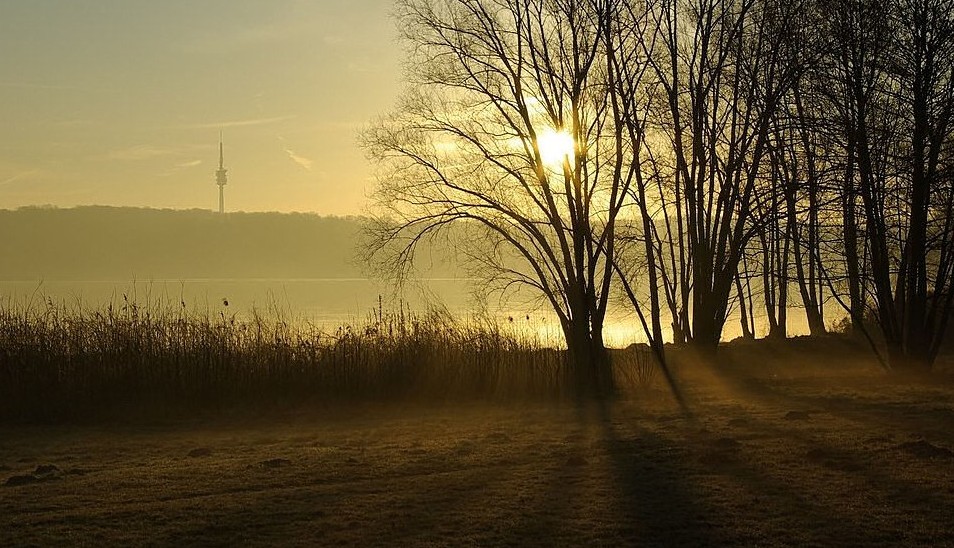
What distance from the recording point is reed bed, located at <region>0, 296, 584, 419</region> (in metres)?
14.4

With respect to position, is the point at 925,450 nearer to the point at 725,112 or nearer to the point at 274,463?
the point at 274,463

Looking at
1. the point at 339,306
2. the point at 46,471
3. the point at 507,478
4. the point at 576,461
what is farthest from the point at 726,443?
the point at 339,306

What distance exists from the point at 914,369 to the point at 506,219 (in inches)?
338

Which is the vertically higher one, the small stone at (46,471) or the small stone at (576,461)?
the small stone at (46,471)

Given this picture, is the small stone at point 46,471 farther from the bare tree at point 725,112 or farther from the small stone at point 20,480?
the bare tree at point 725,112

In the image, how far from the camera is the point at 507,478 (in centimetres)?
801

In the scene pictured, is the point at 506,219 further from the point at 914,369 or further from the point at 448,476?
the point at 448,476

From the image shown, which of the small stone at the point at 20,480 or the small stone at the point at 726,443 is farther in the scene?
the small stone at the point at 726,443

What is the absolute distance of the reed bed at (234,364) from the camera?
1441 centimetres

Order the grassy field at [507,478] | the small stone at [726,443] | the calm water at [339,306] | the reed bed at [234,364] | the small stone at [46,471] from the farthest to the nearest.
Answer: the calm water at [339,306]
the reed bed at [234,364]
the small stone at [726,443]
the small stone at [46,471]
the grassy field at [507,478]

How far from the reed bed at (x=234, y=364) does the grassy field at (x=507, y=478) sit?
5.13 feet

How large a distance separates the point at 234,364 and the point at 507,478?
8245 mm

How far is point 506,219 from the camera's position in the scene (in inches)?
816

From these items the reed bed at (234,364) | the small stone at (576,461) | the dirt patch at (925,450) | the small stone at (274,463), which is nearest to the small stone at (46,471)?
the small stone at (274,463)
